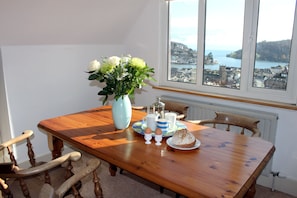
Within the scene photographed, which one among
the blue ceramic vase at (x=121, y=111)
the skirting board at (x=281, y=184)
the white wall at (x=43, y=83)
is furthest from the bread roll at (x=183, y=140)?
the white wall at (x=43, y=83)

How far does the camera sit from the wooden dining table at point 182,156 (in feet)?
3.94

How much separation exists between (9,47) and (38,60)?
0.32 m

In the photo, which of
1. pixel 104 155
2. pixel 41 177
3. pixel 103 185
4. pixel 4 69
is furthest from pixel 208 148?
pixel 4 69

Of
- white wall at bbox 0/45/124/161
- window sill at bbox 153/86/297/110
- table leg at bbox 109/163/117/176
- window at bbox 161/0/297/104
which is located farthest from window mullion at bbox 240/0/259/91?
white wall at bbox 0/45/124/161

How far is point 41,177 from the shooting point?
1.72 metres

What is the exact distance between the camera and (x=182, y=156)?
1.48 metres

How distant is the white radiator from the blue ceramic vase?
3.70 ft

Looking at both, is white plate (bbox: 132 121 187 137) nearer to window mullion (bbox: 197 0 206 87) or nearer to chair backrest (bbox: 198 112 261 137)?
chair backrest (bbox: 198 112 261 137)

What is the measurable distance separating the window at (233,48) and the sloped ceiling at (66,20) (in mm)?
628

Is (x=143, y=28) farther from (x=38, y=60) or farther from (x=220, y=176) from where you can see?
(x=220, y=176)

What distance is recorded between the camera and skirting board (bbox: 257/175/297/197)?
2.38 m

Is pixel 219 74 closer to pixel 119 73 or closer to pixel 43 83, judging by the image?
pixel 119 73

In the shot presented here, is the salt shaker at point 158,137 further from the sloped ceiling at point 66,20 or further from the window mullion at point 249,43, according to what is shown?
the sloped ceiling at point 66,20

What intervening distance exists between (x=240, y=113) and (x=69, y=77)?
2.01 m
